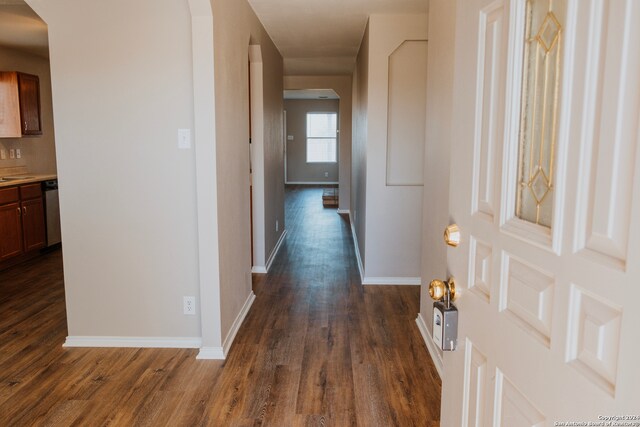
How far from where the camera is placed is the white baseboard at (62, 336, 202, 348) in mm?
3133

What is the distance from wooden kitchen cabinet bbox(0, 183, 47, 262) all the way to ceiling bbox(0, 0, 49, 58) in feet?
5.01

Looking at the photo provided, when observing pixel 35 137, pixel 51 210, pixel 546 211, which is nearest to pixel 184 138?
pixel 546 211

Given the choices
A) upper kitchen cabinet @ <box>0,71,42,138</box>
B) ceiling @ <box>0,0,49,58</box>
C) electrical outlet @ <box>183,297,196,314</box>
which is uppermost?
ceiling @ <box>0,0,49,58</box>

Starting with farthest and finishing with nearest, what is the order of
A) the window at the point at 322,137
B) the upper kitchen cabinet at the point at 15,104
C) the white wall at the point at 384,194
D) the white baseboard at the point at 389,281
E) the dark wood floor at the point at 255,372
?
1. the window at the point at 322,137
2. the upper kitchen cabinet at the point at 15,104
3. the white baseboard at the point at 389,281
4. the white wall at the point at 384,194
5. the dark wood floor at the point at 255,372

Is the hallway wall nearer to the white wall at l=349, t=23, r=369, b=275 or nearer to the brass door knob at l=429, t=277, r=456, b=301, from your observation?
the white wall at l=349, t=23, r=369, b=275

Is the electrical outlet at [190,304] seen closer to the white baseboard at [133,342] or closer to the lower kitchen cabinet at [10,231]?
the white baseboard at [133,342]

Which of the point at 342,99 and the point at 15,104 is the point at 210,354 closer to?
the point at 15,104

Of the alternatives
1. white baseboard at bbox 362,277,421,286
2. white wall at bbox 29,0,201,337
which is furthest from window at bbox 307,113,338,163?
white wall at bbox 29,0,201,337

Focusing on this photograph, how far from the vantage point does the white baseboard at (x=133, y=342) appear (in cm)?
313

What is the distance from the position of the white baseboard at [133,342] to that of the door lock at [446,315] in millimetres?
2219

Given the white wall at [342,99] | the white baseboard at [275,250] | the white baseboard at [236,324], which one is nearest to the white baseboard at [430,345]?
the white baseboard at [236,324]

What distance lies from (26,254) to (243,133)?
3254 millimetres

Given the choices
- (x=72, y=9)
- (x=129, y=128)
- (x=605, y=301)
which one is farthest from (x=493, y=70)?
(x=72, y=9)

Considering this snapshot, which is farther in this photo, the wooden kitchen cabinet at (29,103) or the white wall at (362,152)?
the wooden kitchen cabinet at (29,103)
